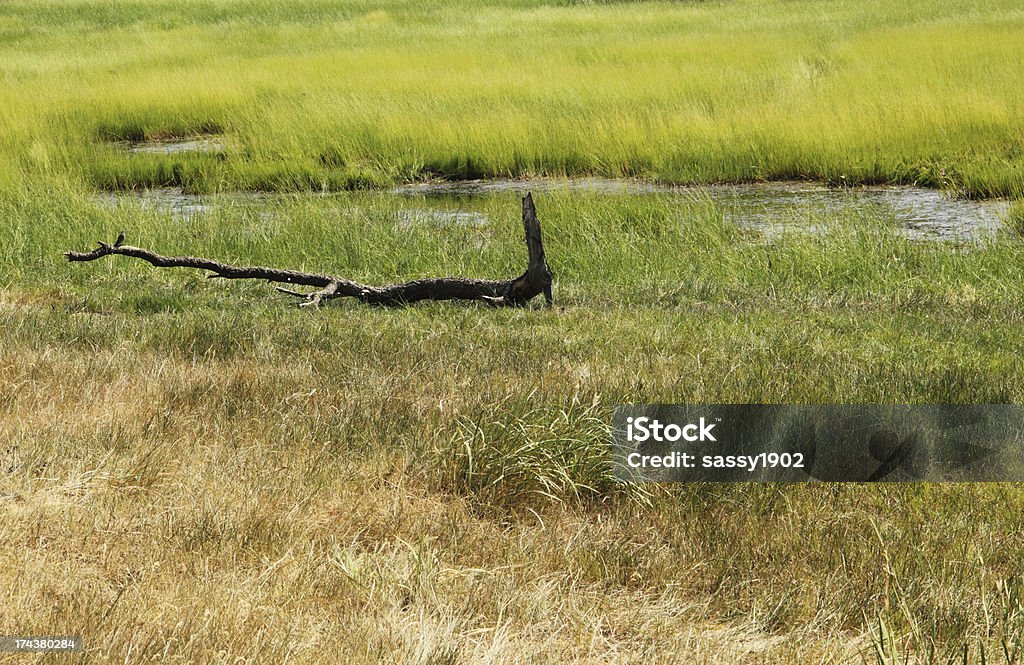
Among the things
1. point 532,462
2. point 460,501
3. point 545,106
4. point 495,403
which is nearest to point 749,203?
point 545,106

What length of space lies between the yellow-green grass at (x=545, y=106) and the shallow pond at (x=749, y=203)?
0.40 meters

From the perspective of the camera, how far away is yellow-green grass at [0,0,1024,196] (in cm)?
1473

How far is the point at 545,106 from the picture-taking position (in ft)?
58.9

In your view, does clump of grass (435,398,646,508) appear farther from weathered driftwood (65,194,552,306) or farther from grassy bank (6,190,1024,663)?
weathered driftwood (65,194,552,306)

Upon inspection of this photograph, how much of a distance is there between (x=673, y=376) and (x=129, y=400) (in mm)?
2442

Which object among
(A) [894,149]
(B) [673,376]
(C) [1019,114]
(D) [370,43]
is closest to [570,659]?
(B) [673,376]

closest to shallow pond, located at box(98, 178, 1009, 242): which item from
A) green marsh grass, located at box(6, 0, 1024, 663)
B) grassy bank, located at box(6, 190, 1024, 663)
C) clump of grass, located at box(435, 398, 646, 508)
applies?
green marsh grass, located at box(6, 0, 1024, 663)

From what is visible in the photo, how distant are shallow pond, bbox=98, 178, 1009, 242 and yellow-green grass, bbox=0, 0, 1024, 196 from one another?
0.40 m

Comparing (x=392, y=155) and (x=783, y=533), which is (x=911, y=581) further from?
(x=392, y=155)

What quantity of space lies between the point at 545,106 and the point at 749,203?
5721 millimetres

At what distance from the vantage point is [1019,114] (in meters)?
15.1

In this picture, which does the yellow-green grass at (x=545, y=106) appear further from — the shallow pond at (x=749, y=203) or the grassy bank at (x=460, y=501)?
the grassy bank at (x=460, y=501)

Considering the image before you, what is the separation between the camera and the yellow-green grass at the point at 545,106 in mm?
14734

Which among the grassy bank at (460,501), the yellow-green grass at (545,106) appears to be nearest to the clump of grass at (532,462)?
the grassy bank at (460,501)
